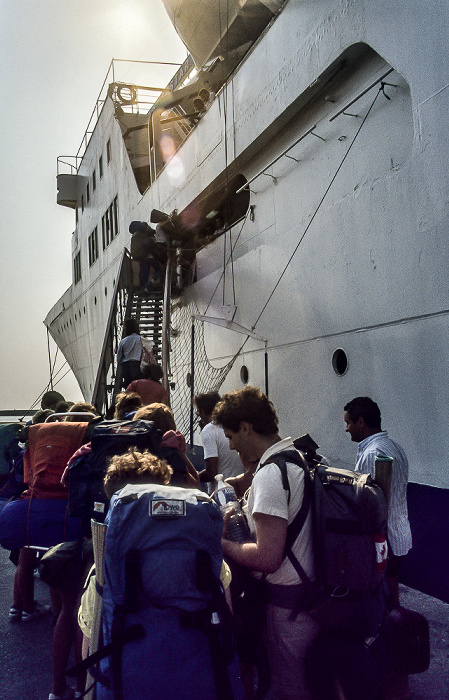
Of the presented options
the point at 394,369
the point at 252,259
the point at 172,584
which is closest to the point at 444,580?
the point at 394,369

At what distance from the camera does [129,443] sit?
2.96m

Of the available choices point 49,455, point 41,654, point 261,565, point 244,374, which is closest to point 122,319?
point 244,374

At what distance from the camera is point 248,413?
8.06 ft

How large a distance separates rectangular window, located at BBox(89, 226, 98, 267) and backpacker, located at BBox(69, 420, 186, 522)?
1643 centimetres

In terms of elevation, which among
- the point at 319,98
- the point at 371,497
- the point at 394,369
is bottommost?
the point at 371,497

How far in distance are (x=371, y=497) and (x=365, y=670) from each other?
24.1 inches

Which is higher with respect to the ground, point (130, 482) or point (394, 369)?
point (394, 369)

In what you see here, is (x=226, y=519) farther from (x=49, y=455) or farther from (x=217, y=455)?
(x=217, y=455)

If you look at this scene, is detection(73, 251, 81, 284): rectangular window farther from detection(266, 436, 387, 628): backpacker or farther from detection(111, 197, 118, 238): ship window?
detection(266, 436, 387, 628): backpacker

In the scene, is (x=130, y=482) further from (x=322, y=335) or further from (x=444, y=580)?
(x=322, y=335)

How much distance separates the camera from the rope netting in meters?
8.88

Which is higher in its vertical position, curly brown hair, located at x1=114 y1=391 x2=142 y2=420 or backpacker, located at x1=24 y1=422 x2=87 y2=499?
curly brown hair, located at x1=114 y1=391 x2=142 y2=420

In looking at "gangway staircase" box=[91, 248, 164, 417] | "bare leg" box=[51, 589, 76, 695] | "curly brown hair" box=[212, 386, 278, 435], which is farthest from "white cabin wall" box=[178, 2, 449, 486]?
"gangway staircase" box=[91, 248, 164, 417]

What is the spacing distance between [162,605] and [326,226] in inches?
180
